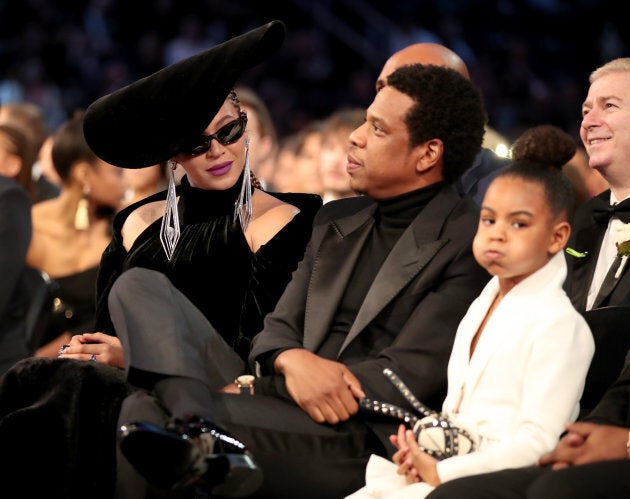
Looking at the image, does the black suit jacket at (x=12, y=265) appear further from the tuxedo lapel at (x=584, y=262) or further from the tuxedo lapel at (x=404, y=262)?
the tuxedo lapel at (x=584, y=262)

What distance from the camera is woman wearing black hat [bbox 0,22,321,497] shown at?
12.4ft

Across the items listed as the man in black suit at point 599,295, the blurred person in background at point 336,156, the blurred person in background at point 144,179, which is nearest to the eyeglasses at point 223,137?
the man in black suit at point 599,295

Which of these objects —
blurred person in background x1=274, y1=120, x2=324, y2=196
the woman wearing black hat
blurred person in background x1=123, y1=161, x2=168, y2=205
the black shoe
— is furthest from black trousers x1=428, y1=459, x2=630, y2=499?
blurred person in background x1=274, y1=120, x2=324, y2=196

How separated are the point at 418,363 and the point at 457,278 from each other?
0.86ft

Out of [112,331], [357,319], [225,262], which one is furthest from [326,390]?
[112,331]

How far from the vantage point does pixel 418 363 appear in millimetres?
3279

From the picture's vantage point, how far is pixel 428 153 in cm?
355

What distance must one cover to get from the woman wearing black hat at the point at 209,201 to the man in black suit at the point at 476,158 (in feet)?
1.59

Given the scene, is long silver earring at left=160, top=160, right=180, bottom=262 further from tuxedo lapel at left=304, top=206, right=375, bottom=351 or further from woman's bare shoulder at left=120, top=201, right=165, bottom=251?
tuxedo lapel at left=304, top=206, right=375, bottom=351

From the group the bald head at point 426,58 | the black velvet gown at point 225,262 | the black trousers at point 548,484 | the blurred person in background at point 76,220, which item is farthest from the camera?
the blurred person in background at point 76,220

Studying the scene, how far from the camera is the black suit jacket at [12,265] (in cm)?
519

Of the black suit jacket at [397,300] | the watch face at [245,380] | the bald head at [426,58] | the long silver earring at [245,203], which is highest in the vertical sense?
the bald head at [426,58]

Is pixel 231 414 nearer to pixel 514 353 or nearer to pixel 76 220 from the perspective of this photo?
pixel 514 353

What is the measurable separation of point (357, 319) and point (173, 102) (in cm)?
90
